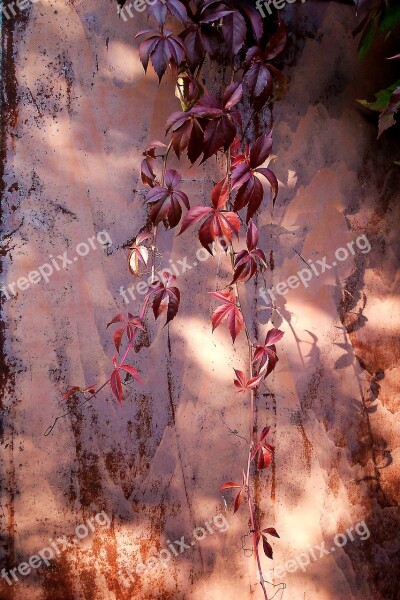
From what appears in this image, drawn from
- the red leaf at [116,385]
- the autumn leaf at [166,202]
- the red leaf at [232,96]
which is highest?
the red leaf at [232,96]

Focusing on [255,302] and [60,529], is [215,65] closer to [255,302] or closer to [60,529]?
[255,302]

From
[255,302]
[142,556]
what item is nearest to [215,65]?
[255,302]

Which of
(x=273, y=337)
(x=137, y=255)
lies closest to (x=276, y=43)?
(x=137, y=255)

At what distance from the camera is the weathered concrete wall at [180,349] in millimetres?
1252

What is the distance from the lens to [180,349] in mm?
1330

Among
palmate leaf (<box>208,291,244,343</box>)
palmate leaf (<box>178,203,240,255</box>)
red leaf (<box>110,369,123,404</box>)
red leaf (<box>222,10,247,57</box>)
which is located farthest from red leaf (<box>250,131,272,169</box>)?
red leaf (<box>110,369,123,404</box>)

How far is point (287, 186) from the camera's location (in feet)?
4.42

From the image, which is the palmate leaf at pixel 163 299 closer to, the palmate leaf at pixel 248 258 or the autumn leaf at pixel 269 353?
the palmate leaf at pixel 248 258

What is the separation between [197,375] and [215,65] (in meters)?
0.78

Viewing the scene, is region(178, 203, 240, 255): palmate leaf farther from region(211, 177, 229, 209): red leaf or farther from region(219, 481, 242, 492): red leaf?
region(219, 481, 242, 492): red leaf

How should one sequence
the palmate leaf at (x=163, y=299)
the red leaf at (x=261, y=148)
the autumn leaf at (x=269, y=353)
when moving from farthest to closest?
1. the autumn leaf at (x=269, y=353)
2. the palmate leaf at (x=163, y=299)
3. the red leaf at (x=261, y=148)

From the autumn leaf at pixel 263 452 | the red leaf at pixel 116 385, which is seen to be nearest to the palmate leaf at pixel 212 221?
the red leaf at pixel 116 385

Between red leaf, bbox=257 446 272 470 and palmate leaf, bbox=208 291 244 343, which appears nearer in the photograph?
palmate leaf, bbox=208 291 244 343

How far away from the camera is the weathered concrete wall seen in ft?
4.11
